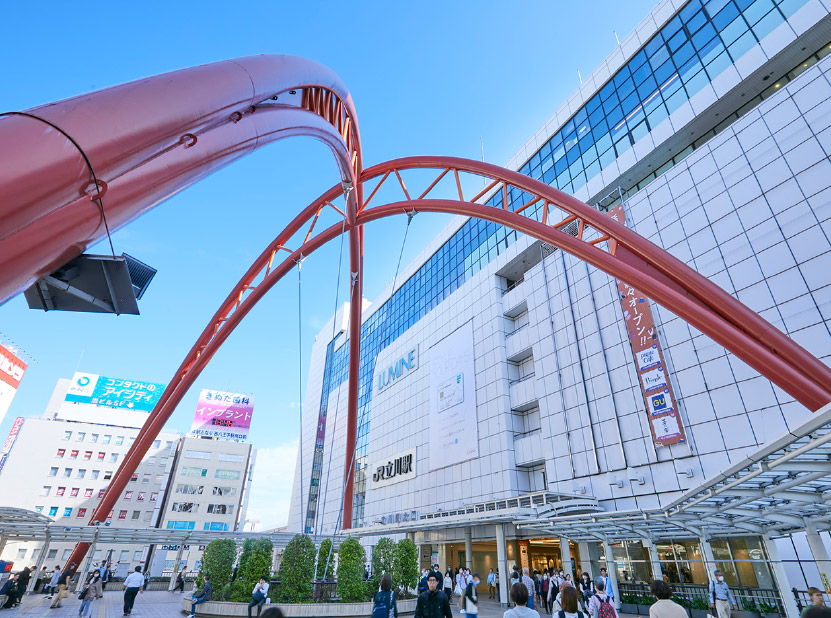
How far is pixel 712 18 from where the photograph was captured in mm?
24672

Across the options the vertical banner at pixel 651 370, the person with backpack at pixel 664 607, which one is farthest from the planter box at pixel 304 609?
the vertical banner at pixel 651 370

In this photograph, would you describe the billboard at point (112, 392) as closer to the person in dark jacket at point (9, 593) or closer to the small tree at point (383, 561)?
the person in dark jacket at point (9, 593)

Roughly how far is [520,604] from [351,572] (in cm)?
1518

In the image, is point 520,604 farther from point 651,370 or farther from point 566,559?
point 566,559

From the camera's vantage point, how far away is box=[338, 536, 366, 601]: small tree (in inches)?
704

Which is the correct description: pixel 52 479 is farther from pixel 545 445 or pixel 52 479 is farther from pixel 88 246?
pixel 88 246

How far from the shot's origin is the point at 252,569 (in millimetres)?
18906

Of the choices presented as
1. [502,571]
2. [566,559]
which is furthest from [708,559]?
[502,571]

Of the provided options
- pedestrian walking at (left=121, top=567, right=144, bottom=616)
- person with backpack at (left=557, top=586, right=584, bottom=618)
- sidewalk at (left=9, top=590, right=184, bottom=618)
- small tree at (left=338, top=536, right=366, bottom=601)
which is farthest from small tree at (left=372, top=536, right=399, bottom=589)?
person with backpack at (left=557, top=586, right=584, bottom=618)

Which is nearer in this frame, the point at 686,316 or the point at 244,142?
the point at 244,142

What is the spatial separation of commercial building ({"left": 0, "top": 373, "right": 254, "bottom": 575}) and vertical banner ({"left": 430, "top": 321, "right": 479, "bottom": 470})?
46728 mm

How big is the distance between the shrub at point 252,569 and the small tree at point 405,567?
5.45 meters

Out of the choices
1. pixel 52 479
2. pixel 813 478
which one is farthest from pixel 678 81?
pixel 52 479

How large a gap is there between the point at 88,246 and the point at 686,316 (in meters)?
15.1
